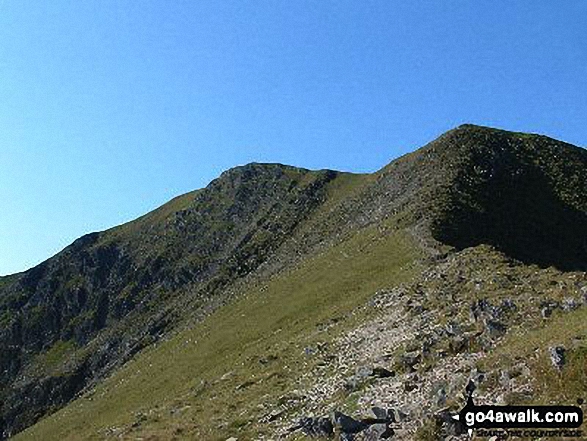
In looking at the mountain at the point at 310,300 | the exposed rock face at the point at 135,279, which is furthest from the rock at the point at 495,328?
the exposed rock face at the point at 135,279

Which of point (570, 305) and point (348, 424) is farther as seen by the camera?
point (570, 305)

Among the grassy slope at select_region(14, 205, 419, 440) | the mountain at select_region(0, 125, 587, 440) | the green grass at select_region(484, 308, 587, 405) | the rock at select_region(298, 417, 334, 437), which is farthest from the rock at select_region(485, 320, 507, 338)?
the grassy slope at select_region(14, 205, 419, 440)

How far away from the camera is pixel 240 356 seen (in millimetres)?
55844

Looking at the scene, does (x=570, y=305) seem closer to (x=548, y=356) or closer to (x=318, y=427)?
(x=548, y=356)

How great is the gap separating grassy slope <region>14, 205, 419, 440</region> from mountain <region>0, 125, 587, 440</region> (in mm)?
331

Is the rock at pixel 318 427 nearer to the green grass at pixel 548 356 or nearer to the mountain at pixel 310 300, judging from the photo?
the mountain at pixel 310 300

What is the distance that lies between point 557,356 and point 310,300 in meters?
48.9

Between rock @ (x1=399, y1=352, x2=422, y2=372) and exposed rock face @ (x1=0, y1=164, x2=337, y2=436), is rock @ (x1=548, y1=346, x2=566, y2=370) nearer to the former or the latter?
rock @ (x1=399, y1=352, x2=422, y2=372)

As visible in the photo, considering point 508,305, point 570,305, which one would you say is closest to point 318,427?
point 570,305

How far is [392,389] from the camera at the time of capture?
956 inches

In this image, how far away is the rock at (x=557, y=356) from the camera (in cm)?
1836

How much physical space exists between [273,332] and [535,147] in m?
87.0

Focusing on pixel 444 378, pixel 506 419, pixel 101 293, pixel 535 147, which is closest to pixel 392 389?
pixel 444 378

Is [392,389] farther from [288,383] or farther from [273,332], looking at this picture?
[273,332]
